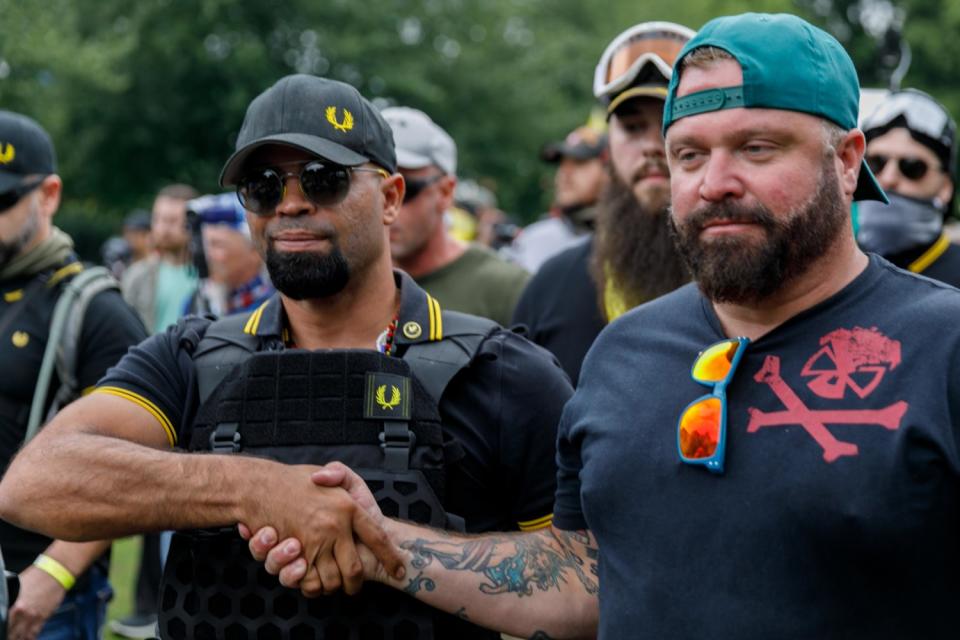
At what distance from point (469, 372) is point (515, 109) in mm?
33792

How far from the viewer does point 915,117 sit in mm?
5145

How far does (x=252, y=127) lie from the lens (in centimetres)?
354

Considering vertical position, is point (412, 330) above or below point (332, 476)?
above

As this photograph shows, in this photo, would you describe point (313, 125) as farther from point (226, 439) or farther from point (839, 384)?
point (839, 384)

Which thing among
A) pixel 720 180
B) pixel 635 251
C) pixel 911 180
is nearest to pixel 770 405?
pixel 720 180

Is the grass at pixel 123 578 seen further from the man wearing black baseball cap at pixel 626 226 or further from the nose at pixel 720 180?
the nose at pixel 720 180

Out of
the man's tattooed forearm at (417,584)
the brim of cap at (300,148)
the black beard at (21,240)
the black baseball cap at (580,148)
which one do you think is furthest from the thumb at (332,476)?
the black baseball cap at (580,148)

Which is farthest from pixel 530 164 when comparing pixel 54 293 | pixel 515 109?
pixel 54 293

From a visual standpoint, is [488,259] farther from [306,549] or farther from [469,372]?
[306,549]

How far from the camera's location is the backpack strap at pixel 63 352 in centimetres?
464

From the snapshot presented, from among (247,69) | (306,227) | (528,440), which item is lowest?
(528,440)

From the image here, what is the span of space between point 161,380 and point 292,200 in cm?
56

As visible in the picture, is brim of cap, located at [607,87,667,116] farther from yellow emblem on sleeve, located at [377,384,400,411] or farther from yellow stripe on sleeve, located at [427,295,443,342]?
yellow emblem on sleeve, located at [377,384,400,411]

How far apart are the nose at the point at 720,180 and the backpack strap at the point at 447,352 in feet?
2.88
